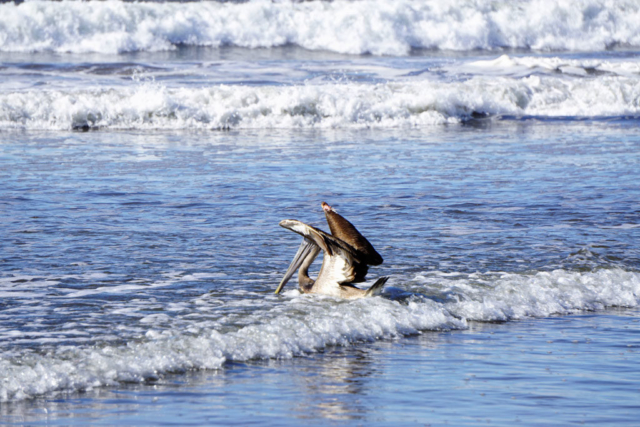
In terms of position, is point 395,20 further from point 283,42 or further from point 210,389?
point 210,389

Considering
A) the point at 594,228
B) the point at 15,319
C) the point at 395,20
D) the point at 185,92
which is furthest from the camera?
the point at 395,20

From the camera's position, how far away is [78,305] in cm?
654

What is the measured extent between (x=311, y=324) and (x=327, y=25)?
30837 millimetres

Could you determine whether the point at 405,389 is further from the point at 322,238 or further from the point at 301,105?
the point at 301,105

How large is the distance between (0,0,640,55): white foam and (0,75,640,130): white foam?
11719mm

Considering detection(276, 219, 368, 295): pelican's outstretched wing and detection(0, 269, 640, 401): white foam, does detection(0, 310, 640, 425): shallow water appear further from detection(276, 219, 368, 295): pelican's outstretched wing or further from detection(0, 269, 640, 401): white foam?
detection(276, 219, 368, 295): pelican's outstretched wing

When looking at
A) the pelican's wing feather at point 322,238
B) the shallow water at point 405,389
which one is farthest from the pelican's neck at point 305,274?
the shallow water at point 405,389

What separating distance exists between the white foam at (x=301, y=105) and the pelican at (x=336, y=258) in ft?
42.3

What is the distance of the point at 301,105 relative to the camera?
20609mm

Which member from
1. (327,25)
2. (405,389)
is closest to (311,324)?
(405,389)

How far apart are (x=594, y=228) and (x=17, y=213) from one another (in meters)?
5.94

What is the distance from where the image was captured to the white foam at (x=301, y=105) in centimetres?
1950

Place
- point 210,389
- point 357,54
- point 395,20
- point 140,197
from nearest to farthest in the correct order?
point 210,389, point 140,197, point 357,54, point 395,20

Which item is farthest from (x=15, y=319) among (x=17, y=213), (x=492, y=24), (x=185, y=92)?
(x=492, y=24)
